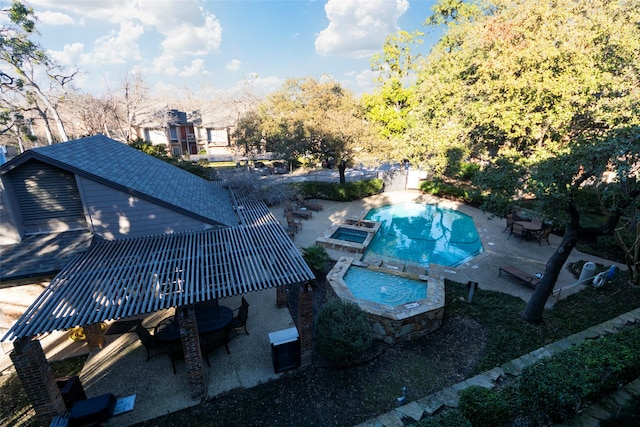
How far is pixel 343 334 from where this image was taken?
785 centimetres

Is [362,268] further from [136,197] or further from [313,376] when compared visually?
[136,197]

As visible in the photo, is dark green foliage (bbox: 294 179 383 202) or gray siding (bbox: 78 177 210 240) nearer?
gray siding (bbox: 78 177 210 240)

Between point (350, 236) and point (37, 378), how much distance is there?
1436 centimetres

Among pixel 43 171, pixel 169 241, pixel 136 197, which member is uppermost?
pixel 43 171

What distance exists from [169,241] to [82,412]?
467cm

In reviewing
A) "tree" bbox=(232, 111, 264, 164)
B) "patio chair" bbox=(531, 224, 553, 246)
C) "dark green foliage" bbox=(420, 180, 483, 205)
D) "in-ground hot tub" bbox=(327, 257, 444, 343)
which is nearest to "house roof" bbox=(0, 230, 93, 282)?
"in-ground hot tub" bbox=(327, 257, 444, 343)

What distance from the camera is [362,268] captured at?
1315 centimetres

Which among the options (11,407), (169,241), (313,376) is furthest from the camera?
(169,241)

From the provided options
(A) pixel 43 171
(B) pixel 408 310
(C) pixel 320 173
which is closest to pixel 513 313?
(B) pixel 408 310

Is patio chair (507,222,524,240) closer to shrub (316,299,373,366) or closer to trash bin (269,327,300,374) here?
shrub (316,299,373,366)

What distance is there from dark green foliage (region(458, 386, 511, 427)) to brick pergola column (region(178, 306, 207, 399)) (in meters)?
5.85

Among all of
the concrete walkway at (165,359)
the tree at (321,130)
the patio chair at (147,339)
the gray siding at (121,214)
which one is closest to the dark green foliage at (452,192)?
the tree at (321,130)

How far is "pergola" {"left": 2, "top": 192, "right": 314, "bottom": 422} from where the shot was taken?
6.22 m

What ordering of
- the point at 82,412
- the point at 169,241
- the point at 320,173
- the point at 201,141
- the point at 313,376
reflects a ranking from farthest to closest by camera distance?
the point at 201,141 → the point at 320,173 → the point at 169,241 → the point at 313,376 → the point at 82,412
